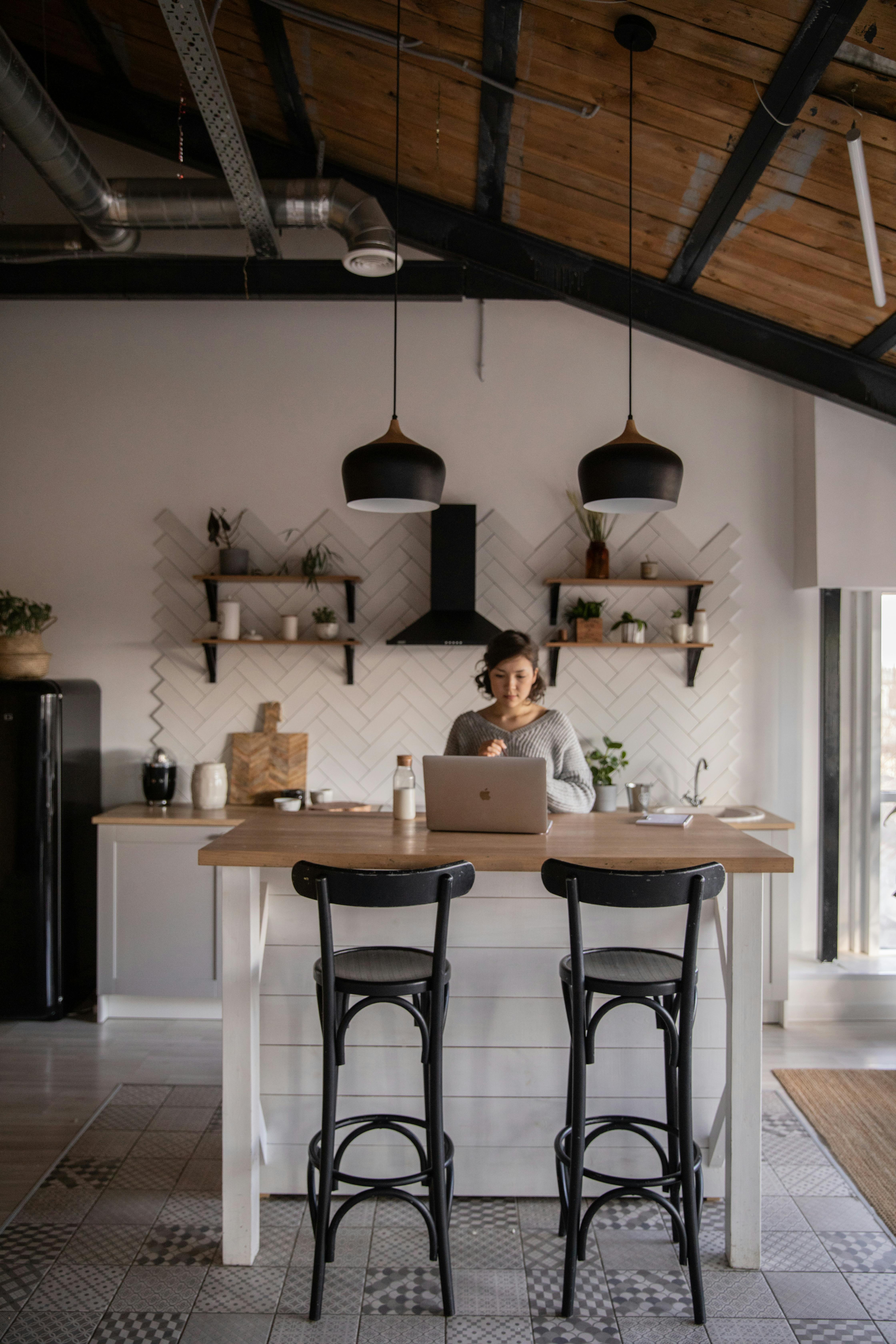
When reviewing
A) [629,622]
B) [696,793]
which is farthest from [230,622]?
[696,793]

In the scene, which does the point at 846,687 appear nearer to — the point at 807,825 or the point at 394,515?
the point at 807,825

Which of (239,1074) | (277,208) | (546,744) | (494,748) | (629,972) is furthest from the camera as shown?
(277,208)

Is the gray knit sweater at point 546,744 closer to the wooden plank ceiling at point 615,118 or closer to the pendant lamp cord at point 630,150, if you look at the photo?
the pendant lamp cord at point 630,150

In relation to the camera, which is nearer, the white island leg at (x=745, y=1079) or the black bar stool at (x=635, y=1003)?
the black bar stool at (x=635, y=1003)

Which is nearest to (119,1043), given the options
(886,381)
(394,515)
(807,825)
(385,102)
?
(394,515)

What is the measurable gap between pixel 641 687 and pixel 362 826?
92.9 inches

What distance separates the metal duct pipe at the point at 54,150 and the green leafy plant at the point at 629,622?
9.46ft

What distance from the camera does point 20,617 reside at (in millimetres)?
4449

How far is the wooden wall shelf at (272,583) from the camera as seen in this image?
4664 millimetres

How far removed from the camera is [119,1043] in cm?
404

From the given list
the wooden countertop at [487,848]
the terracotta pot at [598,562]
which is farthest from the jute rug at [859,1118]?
the terracotta pot at [598,562]

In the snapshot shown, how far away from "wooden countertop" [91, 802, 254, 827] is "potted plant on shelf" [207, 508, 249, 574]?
3.84ft

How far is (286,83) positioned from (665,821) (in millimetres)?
3343

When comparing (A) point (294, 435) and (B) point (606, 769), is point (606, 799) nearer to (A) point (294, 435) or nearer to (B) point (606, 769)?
(B) point (606, 769)
